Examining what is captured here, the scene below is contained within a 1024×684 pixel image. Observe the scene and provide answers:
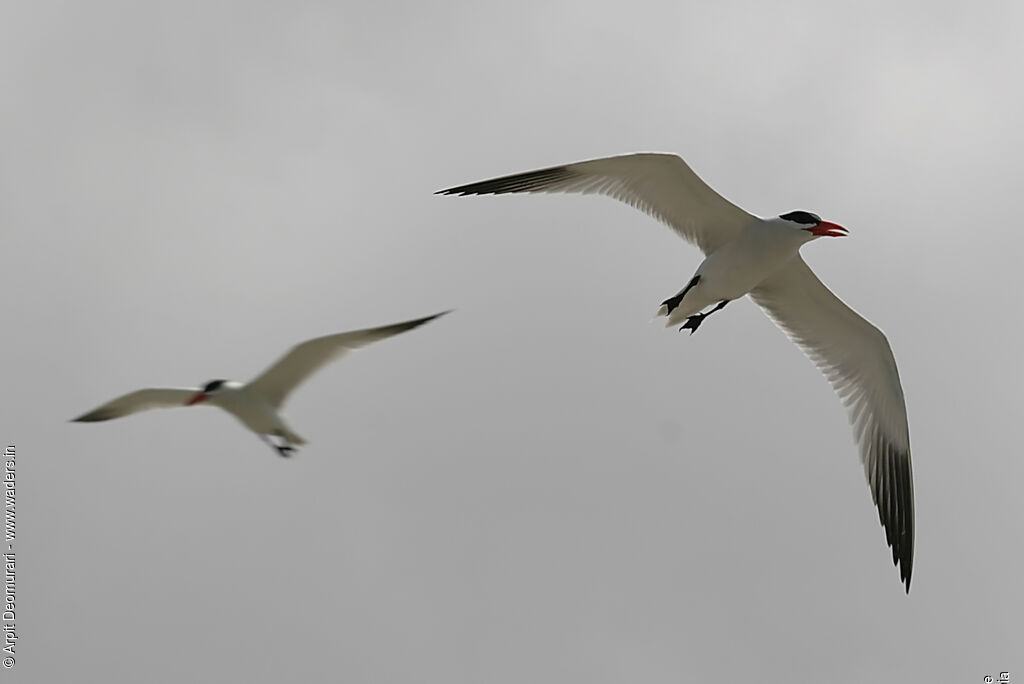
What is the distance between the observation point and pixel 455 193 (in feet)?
45.2

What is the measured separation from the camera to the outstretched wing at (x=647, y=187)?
13.9 metres

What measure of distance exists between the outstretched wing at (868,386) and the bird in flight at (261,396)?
5228 millimetres

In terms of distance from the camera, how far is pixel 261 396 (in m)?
14.6

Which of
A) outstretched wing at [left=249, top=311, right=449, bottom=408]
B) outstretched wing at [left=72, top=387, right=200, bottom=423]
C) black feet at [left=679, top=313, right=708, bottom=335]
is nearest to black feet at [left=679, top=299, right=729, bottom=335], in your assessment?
black feet at [left=679, top=313, right=708, bottom=335]

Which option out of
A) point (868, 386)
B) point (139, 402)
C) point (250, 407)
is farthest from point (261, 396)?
point (868, 386)

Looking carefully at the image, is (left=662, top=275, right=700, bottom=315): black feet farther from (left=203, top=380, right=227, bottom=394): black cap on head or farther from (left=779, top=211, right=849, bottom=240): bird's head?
(left=203, top=380, right=227, bottom=394): black cap on head

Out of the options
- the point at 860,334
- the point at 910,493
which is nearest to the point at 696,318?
the point at 860,334

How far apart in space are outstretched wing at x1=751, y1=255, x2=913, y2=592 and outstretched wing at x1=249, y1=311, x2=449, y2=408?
15.1 ft

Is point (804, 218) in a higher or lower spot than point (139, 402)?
higher

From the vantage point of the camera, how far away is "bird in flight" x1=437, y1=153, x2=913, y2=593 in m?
14.1

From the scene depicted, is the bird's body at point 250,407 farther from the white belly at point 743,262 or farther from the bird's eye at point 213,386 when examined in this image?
the white belly at point 743,262

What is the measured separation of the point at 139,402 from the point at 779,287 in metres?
7.36

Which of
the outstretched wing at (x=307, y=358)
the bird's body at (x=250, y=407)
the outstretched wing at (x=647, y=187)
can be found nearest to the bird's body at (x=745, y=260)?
the outstretched wing at (x=647, y=187)

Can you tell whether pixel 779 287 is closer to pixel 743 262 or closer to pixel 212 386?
pixel 743 262
